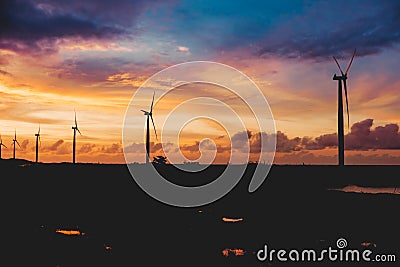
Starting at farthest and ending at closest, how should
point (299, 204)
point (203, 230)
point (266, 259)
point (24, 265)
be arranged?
1. point (299, 204)
2. point (203, 230)
3. point (266, 259)
4. point (24, 265)

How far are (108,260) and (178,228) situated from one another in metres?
9.96

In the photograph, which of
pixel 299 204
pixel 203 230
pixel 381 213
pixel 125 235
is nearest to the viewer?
pixel 125 235

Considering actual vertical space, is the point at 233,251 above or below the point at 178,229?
below

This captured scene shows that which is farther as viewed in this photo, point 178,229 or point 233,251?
point 178,229

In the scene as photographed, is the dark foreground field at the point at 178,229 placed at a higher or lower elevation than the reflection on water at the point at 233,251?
higher

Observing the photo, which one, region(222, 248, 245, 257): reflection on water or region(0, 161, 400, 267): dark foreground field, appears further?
region(222, 248, 245, 257): reflection on water

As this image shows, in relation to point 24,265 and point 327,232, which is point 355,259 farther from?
point 24,265

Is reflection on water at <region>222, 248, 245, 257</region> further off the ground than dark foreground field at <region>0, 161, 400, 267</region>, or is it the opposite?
dark foreground field at <region>0, 161, 400, 267</region>

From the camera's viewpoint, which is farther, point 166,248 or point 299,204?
point 299,204

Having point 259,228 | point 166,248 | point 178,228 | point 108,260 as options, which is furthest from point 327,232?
point 108,260

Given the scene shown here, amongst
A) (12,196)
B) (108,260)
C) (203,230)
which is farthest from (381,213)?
(12,196)

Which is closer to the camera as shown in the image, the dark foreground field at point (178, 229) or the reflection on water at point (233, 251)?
the dark foreground field at point (178, 229)

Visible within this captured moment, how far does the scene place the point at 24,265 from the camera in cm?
2231

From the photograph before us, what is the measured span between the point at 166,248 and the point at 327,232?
12.2 m
